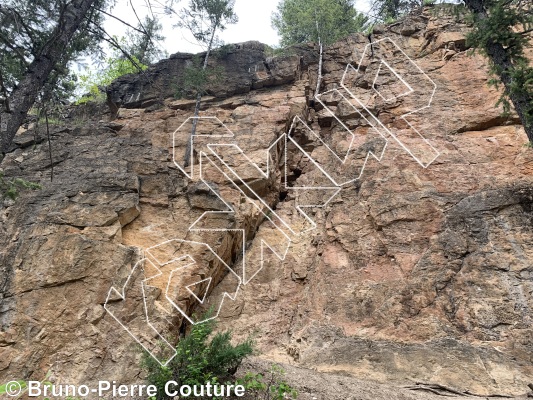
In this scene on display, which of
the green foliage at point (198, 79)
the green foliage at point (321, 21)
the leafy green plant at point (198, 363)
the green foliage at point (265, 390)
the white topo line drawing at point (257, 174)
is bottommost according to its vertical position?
the green foliage at point (265, 390)

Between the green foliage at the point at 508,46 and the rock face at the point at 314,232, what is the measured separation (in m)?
2.21

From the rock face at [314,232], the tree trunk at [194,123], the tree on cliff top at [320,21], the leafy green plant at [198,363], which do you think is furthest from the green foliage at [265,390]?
the tree on cliff top at [320,21]

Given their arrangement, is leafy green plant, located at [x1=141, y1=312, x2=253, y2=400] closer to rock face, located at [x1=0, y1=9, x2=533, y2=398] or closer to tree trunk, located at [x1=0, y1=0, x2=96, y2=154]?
rock face, located at [x1=0, y1=9, x2=533, y2=398]

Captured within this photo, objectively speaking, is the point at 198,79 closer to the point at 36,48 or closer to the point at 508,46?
the point at 36,48

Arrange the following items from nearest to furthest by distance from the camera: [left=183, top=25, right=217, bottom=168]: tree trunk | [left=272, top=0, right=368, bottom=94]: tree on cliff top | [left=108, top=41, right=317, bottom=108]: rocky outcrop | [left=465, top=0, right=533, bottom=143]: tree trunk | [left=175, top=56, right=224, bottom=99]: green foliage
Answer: [left=465, top=0, right=533, bottom=143]: tree trunk, [left=183, top=25, right=217, bottom=168]: tree trunk, [left=175, top=56, right=224, bottom=99]: green foliage, [left=108, top=41, right=317, bottom=108]: rocky outcrop, [left=272, top=0, right=368, bottom=94]: tree on cliff top

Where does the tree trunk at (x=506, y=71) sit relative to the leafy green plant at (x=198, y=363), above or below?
above

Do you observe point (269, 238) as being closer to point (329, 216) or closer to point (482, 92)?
point (329, 216)

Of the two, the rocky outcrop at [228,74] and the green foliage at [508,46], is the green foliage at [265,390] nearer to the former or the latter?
the green foliage at [508,46]

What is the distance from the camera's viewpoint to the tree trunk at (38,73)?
5586 millimetres

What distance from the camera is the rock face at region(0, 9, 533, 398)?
6617 millimetres

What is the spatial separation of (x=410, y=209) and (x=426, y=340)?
2969 millimetres

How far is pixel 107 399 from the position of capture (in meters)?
6.02

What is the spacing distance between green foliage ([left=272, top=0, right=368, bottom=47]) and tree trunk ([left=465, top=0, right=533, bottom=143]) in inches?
439

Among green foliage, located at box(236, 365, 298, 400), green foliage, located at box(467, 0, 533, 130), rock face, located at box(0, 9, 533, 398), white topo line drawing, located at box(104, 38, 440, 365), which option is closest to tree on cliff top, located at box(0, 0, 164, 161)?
rock face, located at box(0, 9, 533, 398)
